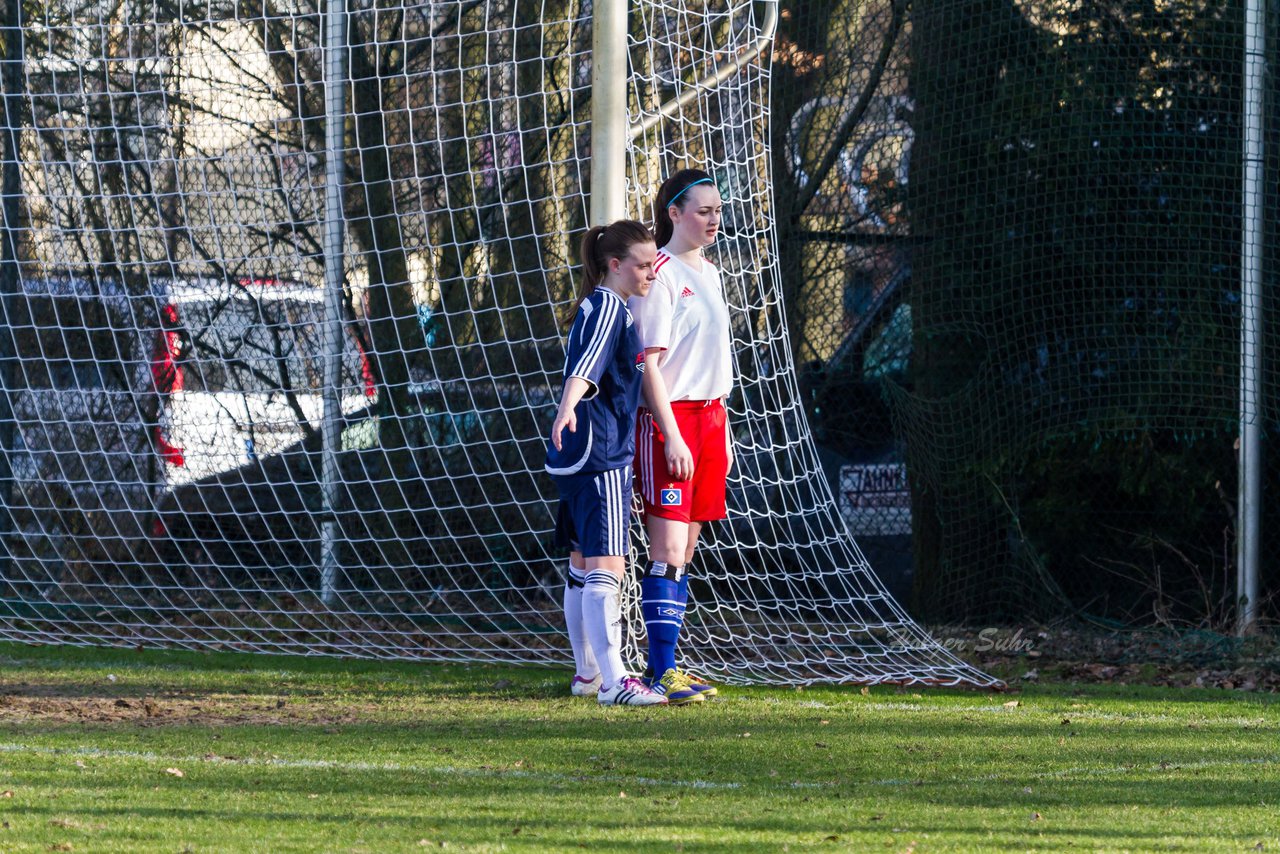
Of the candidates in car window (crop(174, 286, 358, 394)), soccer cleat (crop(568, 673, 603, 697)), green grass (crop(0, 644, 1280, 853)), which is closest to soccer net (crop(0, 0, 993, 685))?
car window (crop(174, 286, 358, 394))

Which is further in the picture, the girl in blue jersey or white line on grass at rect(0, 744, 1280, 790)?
the girl in blue jersey

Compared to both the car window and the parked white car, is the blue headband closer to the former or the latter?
the parked white car

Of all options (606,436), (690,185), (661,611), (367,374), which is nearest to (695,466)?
(606,436)

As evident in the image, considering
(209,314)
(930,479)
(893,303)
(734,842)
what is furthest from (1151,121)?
(734,842)

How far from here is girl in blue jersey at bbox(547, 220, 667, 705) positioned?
16.2ft

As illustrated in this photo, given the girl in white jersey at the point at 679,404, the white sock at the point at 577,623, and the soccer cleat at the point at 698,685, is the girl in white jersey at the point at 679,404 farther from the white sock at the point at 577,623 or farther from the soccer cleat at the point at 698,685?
the white sock at the point at 577,623

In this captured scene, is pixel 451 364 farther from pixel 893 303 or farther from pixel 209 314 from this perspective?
pixel 893 303

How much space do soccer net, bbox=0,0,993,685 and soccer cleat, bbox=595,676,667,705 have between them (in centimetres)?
248

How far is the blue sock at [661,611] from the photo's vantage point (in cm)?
512

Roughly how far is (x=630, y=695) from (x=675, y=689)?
0.19 meters

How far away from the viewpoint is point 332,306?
25.9 feet

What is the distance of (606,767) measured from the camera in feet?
12.9

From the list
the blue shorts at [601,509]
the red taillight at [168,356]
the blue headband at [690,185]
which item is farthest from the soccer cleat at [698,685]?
the red taillight at [168,356]

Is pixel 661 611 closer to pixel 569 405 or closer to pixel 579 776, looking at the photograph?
pixel 569 405
